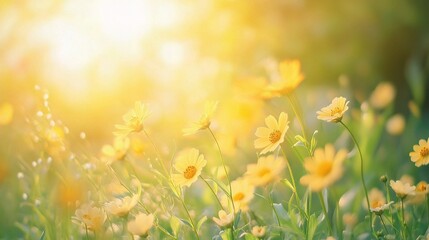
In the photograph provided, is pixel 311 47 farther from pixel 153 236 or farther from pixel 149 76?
pixel 153 236

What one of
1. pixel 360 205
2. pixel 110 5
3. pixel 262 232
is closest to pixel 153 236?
pixel 262 232

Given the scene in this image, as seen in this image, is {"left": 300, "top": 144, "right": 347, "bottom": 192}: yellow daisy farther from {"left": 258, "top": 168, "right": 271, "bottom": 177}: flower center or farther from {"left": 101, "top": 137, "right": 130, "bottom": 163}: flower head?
{"left": 101, "top": 137, "right": 130, "bottom": 163}: flower head

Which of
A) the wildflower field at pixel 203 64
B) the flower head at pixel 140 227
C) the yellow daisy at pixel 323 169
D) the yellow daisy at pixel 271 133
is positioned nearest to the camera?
the yellow daisy at pixel 323 169

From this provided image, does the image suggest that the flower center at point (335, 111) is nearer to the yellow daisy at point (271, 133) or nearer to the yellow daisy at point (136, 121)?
the yellow daisy at point (271, 133)

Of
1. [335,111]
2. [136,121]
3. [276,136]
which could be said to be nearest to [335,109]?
[335,111]

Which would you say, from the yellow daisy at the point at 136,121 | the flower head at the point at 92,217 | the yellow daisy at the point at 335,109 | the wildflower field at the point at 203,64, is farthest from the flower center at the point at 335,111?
the wildflower field at the point at 203,64

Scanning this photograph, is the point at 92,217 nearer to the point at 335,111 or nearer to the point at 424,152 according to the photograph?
the point at 335,111
